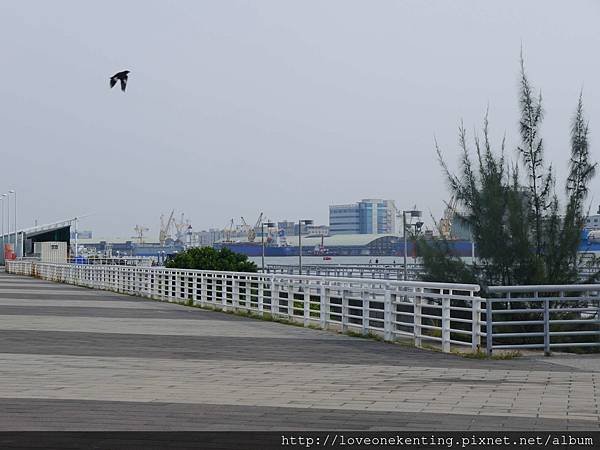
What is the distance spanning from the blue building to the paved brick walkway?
131274 millimetres

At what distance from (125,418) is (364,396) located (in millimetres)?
2862

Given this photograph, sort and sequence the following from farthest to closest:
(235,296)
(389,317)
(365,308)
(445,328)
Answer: (235,296), (365,308), (389,317), (445,328)

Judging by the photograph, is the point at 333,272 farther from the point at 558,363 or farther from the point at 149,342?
the point at 558,363

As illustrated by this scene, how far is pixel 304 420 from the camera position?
373 inches

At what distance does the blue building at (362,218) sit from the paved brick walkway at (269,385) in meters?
131

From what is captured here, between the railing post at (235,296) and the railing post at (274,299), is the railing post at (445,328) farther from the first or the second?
the railing post at (235,296)

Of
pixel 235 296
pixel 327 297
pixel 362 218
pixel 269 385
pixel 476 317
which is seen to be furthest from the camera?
pixel 362 218

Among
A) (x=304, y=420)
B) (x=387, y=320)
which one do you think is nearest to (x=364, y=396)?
(x=304, y=420)

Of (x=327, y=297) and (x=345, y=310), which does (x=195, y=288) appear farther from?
(x=345, y=310)

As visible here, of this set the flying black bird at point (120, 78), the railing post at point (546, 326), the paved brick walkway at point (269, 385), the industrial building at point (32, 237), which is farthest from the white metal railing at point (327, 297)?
the industrial building at point (32, 237)

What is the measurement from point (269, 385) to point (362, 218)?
147 m

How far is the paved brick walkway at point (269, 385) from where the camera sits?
9484mm

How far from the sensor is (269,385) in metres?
12.3

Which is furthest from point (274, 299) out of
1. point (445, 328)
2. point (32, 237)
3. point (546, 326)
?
point (32, 237)
